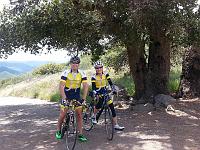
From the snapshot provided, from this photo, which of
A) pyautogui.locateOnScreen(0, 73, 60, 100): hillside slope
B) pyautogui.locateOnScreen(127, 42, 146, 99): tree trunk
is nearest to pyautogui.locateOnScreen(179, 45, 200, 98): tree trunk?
pyautogui.locateOnScreen(127, 42, 146, 99): tree trunk

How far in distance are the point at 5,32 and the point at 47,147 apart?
38.5ft

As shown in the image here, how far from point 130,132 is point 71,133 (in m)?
2.44

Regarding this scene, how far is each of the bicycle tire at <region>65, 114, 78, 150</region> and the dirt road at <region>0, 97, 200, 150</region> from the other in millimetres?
189

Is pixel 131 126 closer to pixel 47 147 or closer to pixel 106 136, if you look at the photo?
pixel 106 136

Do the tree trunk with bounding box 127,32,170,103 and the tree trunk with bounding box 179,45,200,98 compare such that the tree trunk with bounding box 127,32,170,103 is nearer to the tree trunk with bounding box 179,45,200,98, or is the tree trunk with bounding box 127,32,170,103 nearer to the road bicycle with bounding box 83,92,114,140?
the tree trunk with bounding box 179,45,200,98

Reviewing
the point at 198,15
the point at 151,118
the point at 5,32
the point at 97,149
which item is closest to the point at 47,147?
the point at 97,149

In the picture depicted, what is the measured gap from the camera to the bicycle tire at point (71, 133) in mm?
9453

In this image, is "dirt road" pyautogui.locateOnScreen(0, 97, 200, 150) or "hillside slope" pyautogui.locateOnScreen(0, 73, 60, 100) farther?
"hillside slope" pyautogui.locateOnScreen(0, 73, 60, 100)

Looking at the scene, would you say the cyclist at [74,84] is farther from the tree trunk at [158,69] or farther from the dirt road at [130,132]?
the tree trunk at [158,69]

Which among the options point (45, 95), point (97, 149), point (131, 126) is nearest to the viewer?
point (97, 149)

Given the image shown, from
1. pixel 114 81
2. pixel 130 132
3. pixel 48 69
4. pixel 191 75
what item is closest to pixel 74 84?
pixel 130 132

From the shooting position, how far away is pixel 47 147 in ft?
33.0

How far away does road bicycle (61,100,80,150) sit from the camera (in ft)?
31.0

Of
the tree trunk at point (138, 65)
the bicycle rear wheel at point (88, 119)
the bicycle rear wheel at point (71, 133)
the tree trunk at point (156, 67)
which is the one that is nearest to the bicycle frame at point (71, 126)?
the bicycle rear wheel at point (71, 133)
